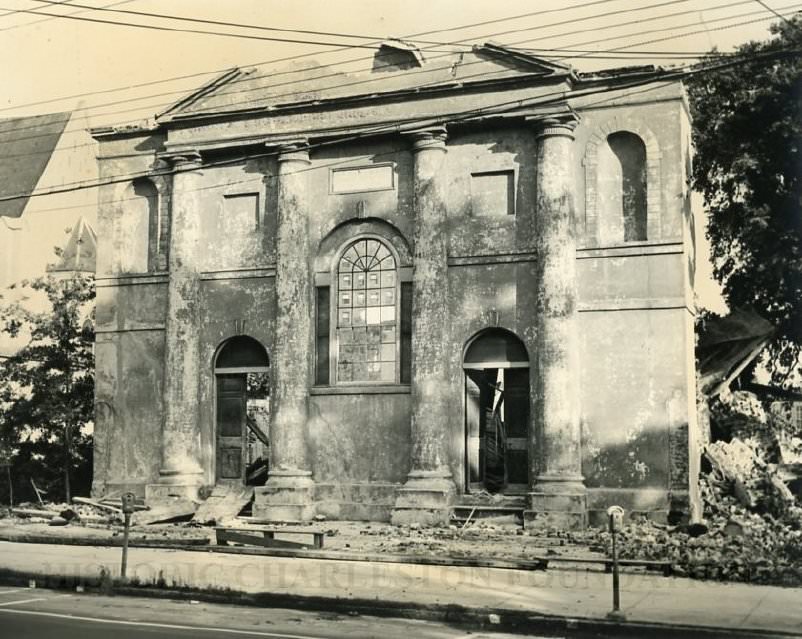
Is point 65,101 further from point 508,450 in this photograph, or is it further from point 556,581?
point 556,581

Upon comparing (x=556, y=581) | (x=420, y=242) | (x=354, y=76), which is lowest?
(x=556, y=581)

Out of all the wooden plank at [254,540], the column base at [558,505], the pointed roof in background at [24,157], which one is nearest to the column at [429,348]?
the column base at [558,505]

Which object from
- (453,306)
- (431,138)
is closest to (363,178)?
(431,138)

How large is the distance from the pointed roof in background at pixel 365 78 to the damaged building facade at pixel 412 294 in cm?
5

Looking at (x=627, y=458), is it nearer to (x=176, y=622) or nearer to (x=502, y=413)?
(x=502, y=413)

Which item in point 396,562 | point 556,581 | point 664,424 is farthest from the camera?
point 664,424

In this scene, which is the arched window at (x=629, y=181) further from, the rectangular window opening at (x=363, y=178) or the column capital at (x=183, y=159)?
the column capital at (x=183, y=159)

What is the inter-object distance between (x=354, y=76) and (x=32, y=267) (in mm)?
14324

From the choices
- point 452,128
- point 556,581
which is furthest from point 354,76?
point 556,581

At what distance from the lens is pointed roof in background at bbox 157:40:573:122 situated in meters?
20.2

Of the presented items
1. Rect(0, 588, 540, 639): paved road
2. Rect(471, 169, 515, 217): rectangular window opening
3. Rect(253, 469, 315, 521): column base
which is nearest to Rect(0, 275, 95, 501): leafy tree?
Rect(253, 469, 315, 521): column base

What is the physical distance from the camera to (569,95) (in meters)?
19.8

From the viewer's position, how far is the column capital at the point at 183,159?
22.8 m

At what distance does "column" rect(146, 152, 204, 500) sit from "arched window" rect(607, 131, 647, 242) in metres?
9.47
